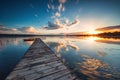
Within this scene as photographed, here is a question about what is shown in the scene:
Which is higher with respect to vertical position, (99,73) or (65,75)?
(65,75)

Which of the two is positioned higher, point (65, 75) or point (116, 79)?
point (65, 75)

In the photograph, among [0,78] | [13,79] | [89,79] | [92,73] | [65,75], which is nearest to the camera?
[13,79]

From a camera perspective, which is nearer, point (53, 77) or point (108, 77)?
point (53, 77)

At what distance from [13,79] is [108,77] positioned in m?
6.61

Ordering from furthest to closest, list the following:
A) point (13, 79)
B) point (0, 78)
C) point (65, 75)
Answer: point (0, 78), point (65, 75), point (13, 79)

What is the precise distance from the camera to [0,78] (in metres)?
6.59

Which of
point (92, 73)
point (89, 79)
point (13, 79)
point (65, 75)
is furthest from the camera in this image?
point (92, 73)

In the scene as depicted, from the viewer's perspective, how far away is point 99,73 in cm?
710

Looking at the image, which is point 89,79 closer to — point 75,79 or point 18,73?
point 75,79

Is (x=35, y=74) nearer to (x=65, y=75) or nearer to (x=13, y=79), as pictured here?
(x=13, y=79)

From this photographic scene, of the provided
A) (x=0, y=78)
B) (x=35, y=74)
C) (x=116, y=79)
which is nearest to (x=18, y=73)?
(x=35, y=74)

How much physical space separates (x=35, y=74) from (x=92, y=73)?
199 inches

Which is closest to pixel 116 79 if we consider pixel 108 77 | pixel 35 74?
pixel 108 77

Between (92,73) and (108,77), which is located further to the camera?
(92,73)
